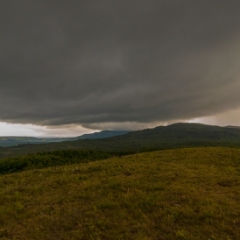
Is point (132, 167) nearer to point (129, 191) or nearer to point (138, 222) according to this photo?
point (129, 191)

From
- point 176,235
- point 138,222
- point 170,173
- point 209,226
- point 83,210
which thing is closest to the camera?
point 176,235

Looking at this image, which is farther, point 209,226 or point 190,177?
point 190,177

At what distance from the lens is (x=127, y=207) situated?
12.1 m

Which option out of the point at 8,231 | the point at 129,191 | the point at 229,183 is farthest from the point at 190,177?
the point at 8,231

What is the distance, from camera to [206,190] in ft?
46.8

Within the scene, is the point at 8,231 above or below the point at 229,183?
below

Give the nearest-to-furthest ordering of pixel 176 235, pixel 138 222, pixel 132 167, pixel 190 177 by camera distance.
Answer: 1. pixel 176 235
2. pixel 138 222
3. pixel 190 177
4. pixel 132 167

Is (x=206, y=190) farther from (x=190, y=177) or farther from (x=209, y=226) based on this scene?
(x=209, y=226)

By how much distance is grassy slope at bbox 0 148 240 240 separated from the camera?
9547 millimetres

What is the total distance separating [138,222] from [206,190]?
20.9 ft

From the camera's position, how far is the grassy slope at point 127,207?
9.55 metres

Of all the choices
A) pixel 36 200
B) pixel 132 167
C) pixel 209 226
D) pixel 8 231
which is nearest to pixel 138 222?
pixel 209 226

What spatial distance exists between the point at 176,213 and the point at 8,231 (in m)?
8.27

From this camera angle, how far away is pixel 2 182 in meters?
19.6
